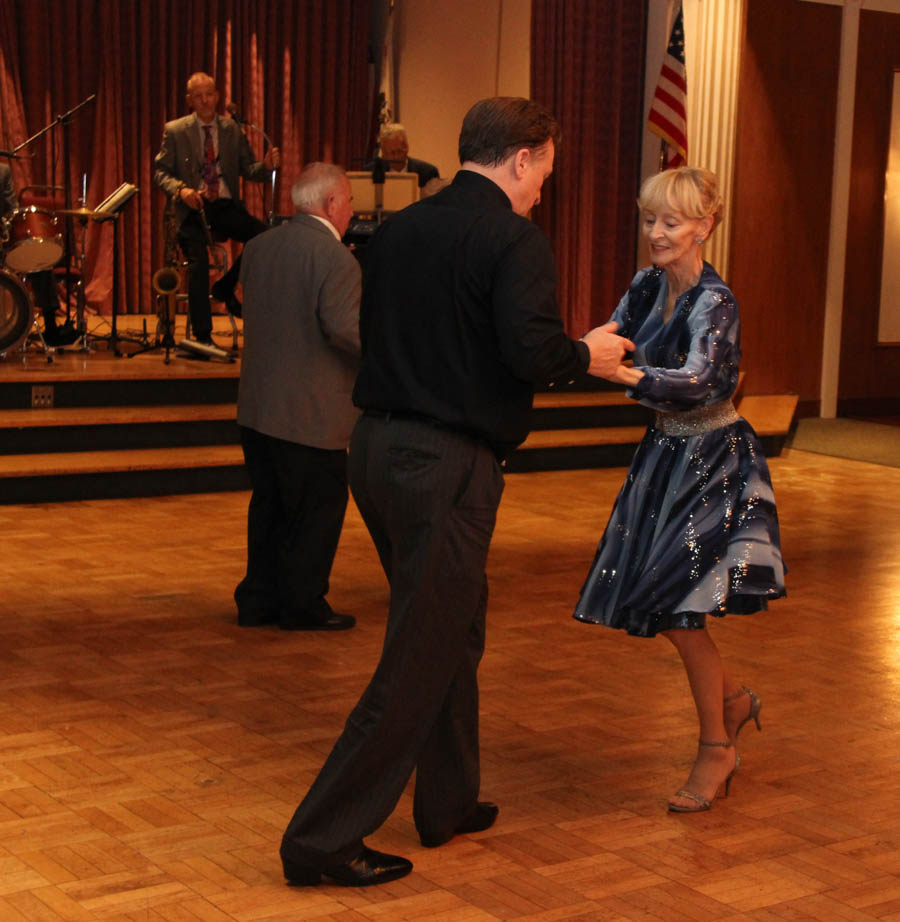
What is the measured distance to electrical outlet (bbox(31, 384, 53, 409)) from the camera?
771cm

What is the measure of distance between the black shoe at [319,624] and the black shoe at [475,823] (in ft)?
5.65

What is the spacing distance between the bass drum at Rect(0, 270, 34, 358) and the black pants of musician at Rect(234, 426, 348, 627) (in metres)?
3.66

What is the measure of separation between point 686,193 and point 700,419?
0.49 metres

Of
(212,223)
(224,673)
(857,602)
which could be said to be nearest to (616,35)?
(212,223)

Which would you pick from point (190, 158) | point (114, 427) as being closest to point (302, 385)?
point (114, 427)

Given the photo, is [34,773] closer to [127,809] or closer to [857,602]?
[127,809]

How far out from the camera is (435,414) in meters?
2.71

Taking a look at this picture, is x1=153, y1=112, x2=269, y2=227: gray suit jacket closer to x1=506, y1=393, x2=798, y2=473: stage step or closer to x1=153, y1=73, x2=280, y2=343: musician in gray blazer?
x1=153, y1=73, x2=280, y2=343: musician in gray blazer

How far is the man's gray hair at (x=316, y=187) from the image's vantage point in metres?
4.65

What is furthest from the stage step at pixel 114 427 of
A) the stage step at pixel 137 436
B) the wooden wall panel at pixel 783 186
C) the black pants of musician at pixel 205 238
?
the wooden wall panel at pixel 783 186

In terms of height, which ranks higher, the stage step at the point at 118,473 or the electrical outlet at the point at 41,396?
the electrical outlet at the point at 41,396

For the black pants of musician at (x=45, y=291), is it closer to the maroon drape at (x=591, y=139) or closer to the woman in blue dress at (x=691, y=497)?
the maroon drape at (x=591, y=139)

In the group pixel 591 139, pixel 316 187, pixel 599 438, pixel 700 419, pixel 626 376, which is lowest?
pixel 599 438

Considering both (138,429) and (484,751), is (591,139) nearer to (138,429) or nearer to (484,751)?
(138,429)
